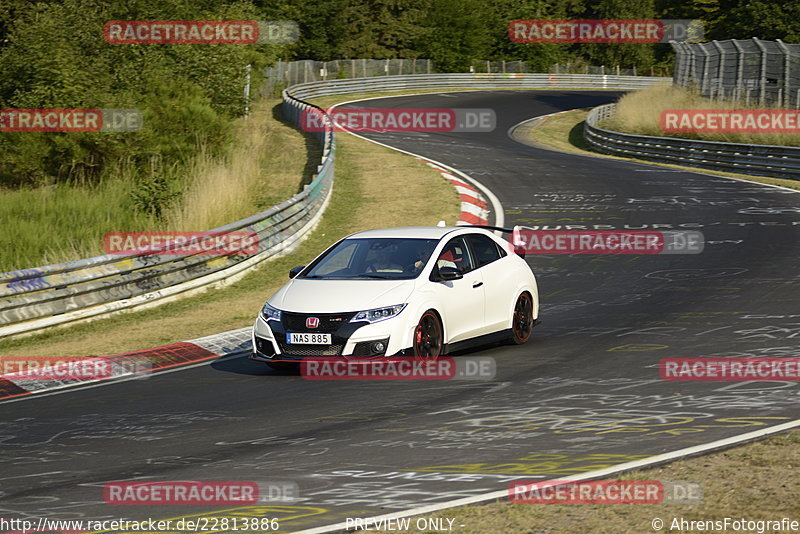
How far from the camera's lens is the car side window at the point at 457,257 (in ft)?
39.4

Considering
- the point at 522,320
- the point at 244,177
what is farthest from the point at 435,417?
the point at 244,177

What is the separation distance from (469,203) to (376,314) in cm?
1577

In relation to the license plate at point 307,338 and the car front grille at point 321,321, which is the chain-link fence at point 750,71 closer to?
the car front grille at point 321,321

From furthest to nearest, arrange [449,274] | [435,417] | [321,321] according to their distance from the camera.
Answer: [449,274] → [321,321] → [435,417]

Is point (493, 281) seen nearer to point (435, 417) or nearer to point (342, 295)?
point (342, 295)

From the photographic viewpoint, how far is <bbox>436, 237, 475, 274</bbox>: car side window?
12023 mm

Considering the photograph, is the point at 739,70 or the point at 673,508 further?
the point at 739,70

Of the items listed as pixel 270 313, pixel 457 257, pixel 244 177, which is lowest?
pixel 244 177

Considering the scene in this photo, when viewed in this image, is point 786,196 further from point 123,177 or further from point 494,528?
point 494,528

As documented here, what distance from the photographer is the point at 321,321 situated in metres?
10.8

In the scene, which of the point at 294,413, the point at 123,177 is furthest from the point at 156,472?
the point at 123,177

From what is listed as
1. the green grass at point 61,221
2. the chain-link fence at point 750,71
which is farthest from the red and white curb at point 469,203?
the chain-link fence at point 750,71

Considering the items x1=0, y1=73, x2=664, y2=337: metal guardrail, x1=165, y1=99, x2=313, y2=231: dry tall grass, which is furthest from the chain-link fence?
x1=0, y1=73, x2=664, y2=337: metal guardrail

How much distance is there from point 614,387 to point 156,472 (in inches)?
174
